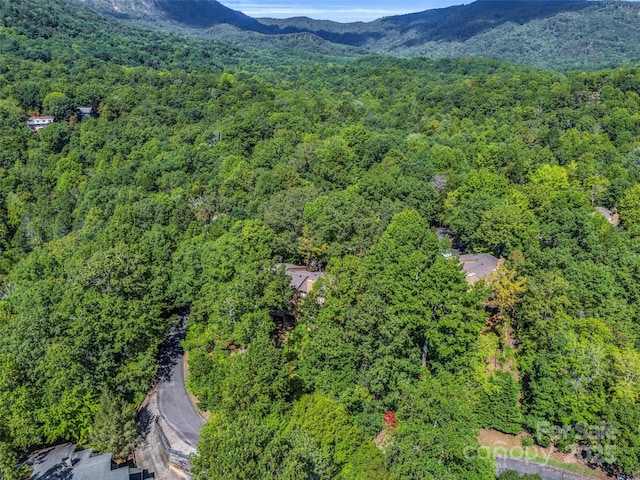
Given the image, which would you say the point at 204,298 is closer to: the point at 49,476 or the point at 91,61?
the point at 49,476

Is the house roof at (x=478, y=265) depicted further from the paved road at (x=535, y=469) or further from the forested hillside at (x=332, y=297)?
the paved road at (x=535, y=469)

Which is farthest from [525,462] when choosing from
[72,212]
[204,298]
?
[72,212]

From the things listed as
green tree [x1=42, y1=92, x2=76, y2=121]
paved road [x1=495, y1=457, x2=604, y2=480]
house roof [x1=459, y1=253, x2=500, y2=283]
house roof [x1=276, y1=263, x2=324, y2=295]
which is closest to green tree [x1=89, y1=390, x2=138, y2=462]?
house roof [x1=276, y1=263, x2=324, y2=295]

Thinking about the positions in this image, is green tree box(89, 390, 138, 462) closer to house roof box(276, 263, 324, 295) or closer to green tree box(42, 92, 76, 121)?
house roof box(276, 263, 324, 295)

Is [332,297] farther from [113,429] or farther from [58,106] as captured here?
[58,106]

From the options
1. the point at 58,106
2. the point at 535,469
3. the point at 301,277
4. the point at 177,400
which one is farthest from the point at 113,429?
the point at 58,106

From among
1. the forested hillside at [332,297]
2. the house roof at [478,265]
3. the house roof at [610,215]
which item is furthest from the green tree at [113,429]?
the house roof at [610,215]
